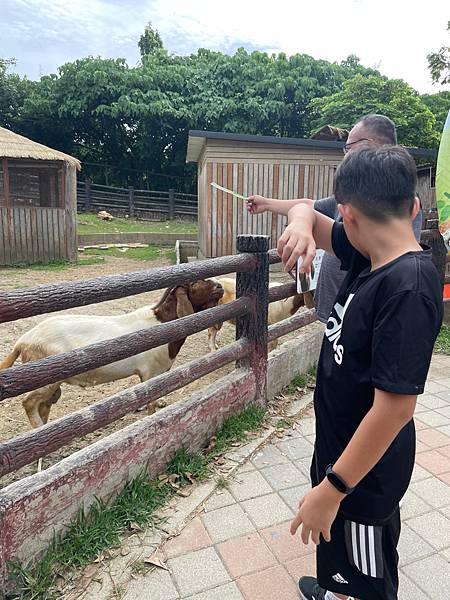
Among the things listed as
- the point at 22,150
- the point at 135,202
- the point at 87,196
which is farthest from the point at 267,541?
the point at 135,202

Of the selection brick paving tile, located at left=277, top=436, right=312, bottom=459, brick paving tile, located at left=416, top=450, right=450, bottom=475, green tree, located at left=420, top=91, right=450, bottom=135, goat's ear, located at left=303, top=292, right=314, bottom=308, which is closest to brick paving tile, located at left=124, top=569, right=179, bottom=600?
brick paving tile, located at left=277, top=436, right=312, bottom=459

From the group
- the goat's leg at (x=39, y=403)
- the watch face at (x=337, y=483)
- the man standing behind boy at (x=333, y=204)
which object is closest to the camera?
the watch face at (x=337, y=483)

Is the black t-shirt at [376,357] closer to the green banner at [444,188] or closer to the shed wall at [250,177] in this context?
the green banner at [444,188]

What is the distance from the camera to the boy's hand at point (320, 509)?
46.7 inches

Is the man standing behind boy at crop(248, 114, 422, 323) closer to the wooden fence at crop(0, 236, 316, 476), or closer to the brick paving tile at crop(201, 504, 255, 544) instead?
the wooden fence at crop(0, 236, 316, 476)

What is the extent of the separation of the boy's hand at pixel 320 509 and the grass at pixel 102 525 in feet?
3.63

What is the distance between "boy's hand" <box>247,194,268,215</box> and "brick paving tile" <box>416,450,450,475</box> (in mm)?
1948

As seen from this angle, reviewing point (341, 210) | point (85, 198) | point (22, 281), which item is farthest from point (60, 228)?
point (341, 210)

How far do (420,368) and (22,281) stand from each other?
386 inches

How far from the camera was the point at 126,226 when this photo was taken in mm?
19844

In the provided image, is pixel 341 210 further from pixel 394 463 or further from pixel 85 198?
pixel 85 198

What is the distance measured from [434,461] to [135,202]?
21277 millimetres

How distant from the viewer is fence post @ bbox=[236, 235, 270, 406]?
3.24 metres

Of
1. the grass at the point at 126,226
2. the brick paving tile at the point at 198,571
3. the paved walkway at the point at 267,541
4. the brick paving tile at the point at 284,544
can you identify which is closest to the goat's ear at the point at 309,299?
the paved walkway at the point at 267,541
